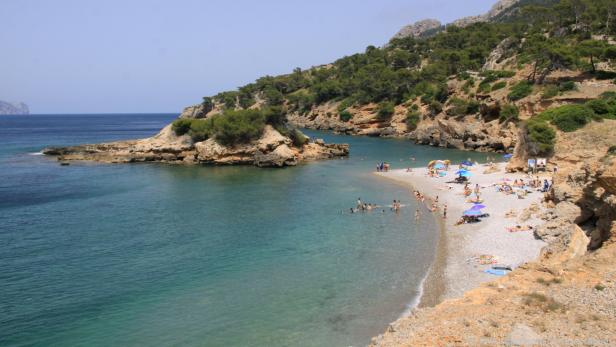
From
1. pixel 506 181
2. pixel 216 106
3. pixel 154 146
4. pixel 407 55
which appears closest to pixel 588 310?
pixel 506 181

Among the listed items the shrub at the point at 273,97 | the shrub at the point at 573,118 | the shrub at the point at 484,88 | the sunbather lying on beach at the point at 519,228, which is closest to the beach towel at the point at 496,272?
the sunbather lying on beach at the point at 519,228

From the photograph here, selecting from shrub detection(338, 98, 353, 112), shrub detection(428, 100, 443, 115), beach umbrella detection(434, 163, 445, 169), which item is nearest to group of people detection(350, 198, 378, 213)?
beach umbrella detection(434, 163, 445, 169)

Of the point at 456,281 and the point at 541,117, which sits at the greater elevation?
the point at 541,117

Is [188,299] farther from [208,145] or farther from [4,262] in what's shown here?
[208,145]

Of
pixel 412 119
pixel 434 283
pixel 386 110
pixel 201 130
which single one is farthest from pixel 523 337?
pixel 386 110

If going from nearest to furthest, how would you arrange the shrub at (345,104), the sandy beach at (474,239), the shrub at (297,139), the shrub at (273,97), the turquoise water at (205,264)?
1. the turquoise water at (205,264)
2. the sandy beach at (474,239)
3. the shrub at (297,139)
4. the shrub at (345,104)
5. the shrub at (273,97)

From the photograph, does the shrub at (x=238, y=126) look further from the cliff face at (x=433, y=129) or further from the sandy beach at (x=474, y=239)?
the cliff face at (x=433, y=129)

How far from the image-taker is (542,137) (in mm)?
41062

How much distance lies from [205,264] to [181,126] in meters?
40.8

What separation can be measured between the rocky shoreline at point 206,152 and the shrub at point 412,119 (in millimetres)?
26769

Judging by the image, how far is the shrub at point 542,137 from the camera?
41062mm

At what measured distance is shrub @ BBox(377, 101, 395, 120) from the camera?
90863 mm

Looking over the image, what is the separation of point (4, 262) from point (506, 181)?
37.2m

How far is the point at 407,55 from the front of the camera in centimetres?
11200
